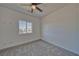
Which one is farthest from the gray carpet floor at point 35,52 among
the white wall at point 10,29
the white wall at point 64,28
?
the white wall at point 10,29

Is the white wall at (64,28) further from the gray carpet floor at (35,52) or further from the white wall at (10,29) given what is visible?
the white wall at (10,29)

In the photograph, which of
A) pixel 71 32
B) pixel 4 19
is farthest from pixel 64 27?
pixel 4 19

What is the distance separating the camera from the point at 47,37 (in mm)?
5285

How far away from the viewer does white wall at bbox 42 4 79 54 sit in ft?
10.9

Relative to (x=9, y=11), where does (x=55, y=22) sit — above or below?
below

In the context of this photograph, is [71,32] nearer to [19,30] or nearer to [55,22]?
[55,22]

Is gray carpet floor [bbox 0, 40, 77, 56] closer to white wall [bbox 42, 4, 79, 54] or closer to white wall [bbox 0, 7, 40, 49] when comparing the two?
white wall [bbox 42, 4, 79, 54]

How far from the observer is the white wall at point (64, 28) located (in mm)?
3323

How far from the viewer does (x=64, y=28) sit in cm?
388

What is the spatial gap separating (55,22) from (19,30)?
1.87 metres

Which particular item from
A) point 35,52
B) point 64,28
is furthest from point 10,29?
point 64,28

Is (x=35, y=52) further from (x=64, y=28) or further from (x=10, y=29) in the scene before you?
(x=10, y=29)

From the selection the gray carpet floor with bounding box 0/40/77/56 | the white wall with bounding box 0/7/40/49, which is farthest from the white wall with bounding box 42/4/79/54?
the white wall with bounding box 0/7/40/49

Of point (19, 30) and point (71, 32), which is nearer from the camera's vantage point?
point (71, 32)
